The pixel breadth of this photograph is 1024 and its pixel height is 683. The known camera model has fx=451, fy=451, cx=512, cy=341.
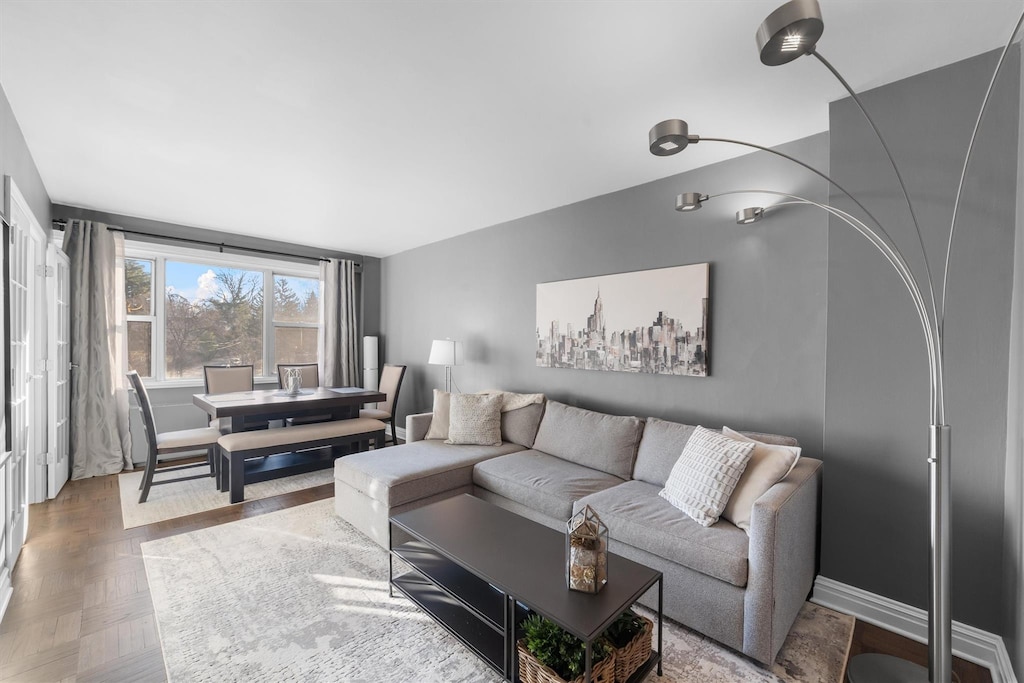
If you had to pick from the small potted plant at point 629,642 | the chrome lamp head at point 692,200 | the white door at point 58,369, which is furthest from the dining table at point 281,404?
the chrome lamp head at point 692,200

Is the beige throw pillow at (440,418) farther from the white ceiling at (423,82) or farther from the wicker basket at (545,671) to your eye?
the wicker basket at (545,671)

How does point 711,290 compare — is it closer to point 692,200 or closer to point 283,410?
point 692,200

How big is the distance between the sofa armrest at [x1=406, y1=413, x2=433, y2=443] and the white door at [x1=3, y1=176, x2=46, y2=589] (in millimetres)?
2242

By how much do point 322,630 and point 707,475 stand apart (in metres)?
1.90

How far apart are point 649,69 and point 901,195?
1289 millimetres

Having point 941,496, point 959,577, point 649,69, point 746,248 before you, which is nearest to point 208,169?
point 649,69

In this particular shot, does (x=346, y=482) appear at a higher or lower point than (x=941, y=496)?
lower

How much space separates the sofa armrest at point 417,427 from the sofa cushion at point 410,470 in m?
0.28

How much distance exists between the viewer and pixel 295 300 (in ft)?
18.6

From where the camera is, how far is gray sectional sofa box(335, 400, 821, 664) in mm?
1836

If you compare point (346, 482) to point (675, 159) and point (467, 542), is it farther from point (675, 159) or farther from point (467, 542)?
point (675, 159)

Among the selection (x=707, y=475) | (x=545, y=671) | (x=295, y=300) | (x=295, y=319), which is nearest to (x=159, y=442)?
(x=295, y=319)

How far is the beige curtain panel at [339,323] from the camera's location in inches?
222

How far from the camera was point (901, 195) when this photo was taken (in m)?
2.05
